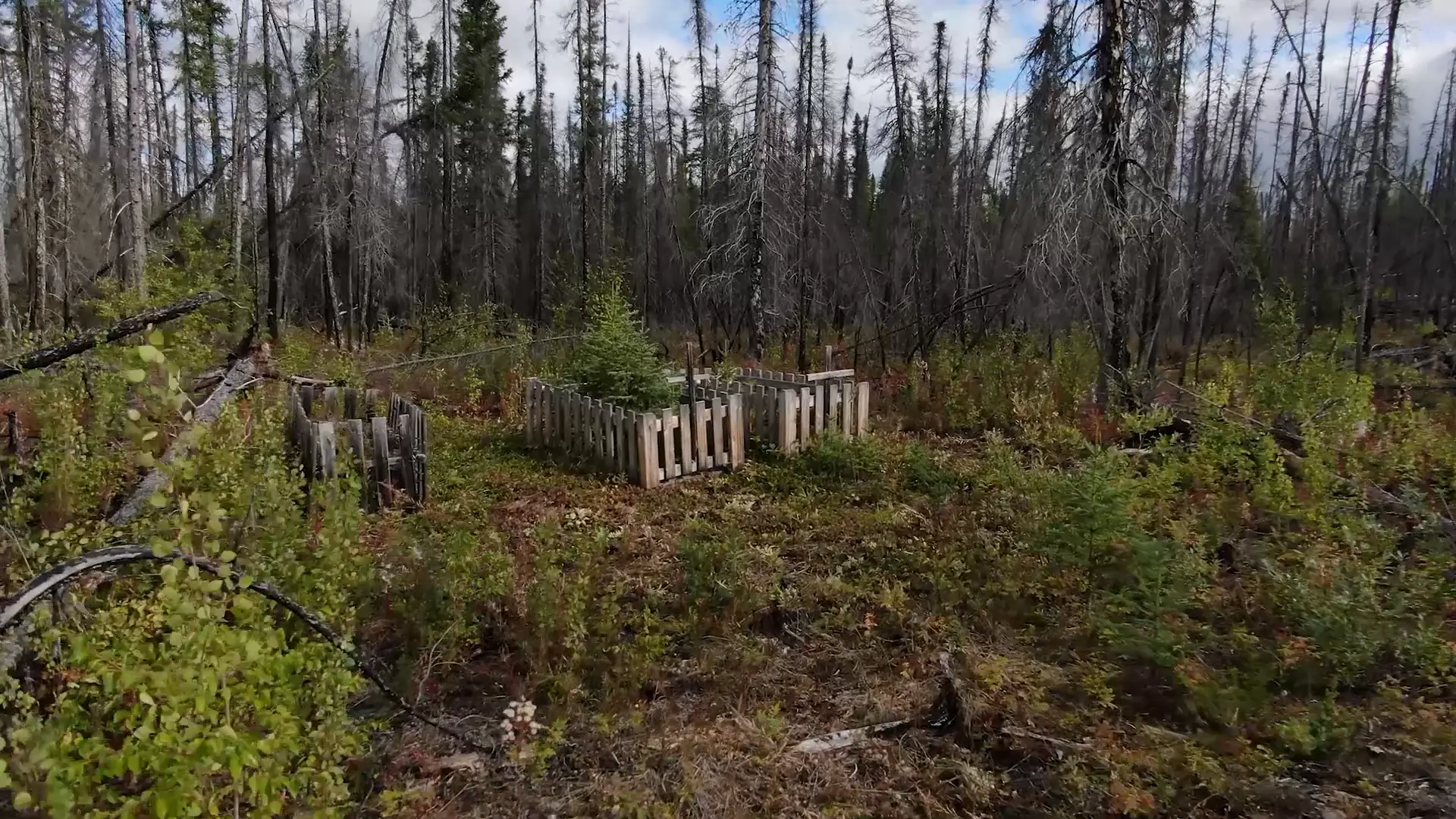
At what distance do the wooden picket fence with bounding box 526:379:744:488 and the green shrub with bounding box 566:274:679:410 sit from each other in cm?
28

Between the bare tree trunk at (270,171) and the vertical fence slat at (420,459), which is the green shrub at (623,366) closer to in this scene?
the vertical fence slat at (420,459)

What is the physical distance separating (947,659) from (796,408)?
15.0ft

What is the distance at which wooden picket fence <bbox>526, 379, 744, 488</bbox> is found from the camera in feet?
24.2

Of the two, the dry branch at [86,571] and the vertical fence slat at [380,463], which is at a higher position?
the dry branch at [86,571]

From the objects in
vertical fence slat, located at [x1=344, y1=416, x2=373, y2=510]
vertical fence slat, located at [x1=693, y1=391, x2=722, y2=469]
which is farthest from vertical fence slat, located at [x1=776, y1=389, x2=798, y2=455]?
vertical fence slat, located at [x1=344, y1=416, x2=373, y2=510]

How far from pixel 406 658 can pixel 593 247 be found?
84.9 ft

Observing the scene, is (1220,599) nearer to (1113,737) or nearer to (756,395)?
(1113,737)

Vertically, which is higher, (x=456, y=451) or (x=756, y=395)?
(x=756, y=395)

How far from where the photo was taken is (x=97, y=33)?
14523 mm

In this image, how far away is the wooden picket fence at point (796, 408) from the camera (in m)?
8.08

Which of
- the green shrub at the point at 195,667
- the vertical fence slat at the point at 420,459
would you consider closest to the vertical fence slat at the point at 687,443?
the vertical fence slat at the point at 420,459

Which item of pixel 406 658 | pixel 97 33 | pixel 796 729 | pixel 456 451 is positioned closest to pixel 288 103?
pixel 97 33

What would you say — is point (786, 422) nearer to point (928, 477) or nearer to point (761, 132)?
point (928, 477)

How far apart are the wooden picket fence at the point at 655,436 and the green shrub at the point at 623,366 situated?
0.91ft
